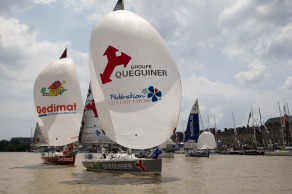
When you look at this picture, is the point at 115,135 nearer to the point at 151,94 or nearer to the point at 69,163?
the point at 151,94

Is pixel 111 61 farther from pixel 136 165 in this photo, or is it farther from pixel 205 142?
pixel 205 142

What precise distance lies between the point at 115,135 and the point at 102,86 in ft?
12.0

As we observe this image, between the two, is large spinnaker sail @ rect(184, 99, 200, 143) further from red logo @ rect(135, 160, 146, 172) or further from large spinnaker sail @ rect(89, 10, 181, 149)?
large spinnaker sail @ rect(89, 10, 181, 149)

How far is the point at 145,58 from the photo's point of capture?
23.6 m

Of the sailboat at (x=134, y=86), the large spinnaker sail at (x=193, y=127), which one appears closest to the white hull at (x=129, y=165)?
the sailboat at (x=134, y=86)

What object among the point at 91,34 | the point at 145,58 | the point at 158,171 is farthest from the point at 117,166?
the point at 91,34

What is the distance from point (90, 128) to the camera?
114 feet

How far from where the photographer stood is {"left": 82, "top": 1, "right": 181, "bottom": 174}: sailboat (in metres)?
22.8

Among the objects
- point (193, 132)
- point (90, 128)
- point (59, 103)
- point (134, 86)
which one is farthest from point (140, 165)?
point (193, 132)

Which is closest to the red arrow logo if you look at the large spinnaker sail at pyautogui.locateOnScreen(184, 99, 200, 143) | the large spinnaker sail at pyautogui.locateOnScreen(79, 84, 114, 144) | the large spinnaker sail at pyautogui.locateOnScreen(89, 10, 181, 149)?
the large spinnaker sail at pyautogui.locateOnScreen(89, 10, 181, 149)

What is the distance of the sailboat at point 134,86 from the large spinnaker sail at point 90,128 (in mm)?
8947

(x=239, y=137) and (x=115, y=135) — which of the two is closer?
(x=115, y=135)

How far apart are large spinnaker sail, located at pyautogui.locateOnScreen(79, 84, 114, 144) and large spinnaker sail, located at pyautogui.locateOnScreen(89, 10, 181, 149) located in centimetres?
967

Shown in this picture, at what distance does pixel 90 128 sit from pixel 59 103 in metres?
5.85
